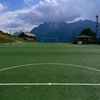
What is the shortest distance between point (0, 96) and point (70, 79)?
1.74m

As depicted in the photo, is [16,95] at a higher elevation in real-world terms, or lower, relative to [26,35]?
lower

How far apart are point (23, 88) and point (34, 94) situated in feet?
1.19

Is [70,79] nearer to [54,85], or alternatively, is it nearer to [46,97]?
[54,85]

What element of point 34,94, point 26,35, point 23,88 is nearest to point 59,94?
point 34,94

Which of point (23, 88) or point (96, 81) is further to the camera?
point (96, 81)

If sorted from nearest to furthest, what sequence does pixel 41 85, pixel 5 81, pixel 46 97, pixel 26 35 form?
pixel 46 97
pixel 41 85
pixel 5 81
pixel 26 35

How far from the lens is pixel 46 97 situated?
191 centimetres

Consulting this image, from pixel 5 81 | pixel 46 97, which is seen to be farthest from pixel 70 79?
pixel 5 81

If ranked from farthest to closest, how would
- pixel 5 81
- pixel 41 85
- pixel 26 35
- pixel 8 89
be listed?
pixel 26 35 → pixel 5 81 → pixel 41 85 → pixel 8 89

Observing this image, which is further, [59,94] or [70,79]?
Result: [70,79]

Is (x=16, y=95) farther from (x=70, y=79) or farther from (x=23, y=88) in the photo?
(x=70, y=79)

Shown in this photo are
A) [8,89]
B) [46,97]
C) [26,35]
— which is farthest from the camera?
[26,35]

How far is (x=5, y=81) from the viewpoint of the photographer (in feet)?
8.57

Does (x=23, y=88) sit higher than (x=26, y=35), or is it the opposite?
(x=26, y=35)
